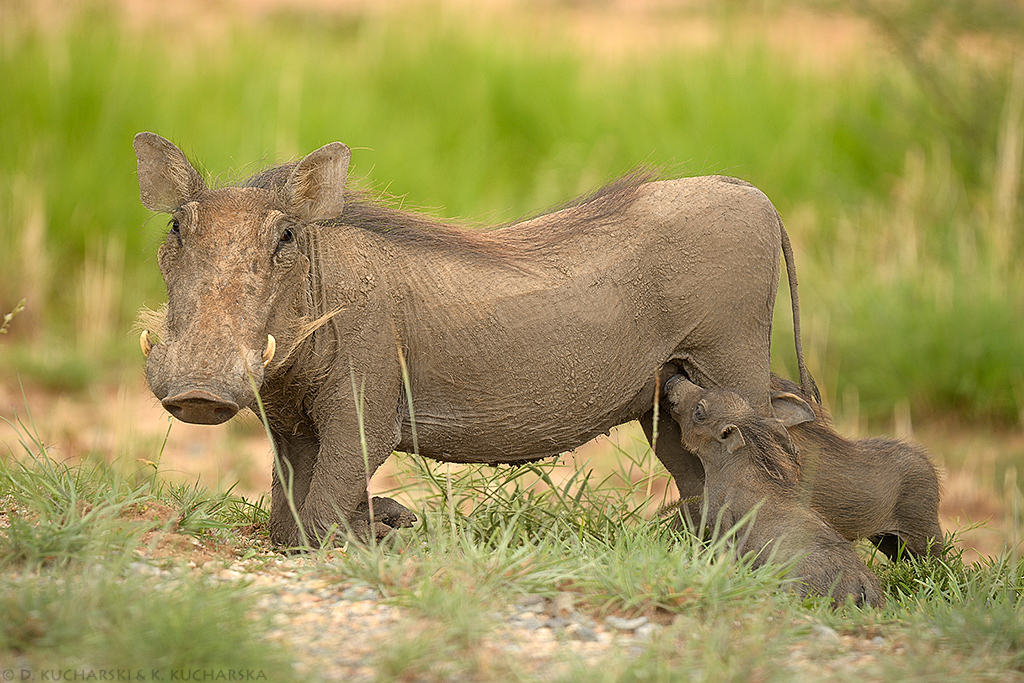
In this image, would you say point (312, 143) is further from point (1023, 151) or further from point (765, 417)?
point (765, 417)

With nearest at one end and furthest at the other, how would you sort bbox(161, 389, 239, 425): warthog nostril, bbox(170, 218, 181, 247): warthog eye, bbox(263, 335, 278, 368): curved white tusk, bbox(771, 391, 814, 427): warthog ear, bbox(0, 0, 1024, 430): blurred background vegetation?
bbox(161, 389, 239, 425): warthog nostril
bbox(263, 335, 278, 368): curved white tusk
bbox(170, 218, 181, 247): warthog eye
bbox(771, 391, 814, 427): warthog ear
bbox(0, 0, 1024, 430): blurred background vegetation

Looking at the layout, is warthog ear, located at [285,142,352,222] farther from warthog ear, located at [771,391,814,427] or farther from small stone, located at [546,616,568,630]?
warthog ear, located at [771,391,814,427]

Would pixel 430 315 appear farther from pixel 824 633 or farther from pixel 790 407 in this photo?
pixel 824 633

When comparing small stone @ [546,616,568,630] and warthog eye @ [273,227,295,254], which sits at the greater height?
warthog eye @ [273,227,295,254]

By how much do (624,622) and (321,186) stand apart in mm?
1500

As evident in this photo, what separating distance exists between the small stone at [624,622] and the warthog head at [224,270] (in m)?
1.09

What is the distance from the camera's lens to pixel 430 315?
11.5 ft

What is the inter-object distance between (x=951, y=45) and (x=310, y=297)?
759 centimetres

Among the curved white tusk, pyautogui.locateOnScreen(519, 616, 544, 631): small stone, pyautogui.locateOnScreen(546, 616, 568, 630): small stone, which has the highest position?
the curved white tusk

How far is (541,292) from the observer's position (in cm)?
359

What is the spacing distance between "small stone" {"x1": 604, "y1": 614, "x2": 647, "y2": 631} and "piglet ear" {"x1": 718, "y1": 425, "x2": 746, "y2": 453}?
91 centimetres

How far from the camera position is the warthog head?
2.99 m

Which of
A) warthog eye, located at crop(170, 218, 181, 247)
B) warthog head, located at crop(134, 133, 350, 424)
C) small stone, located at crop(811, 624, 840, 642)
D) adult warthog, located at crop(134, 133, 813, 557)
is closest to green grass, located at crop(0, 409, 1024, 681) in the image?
small stone, located at crop(811, 624, 840, 642)

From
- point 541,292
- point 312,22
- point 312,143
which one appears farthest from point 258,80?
point 541,292
